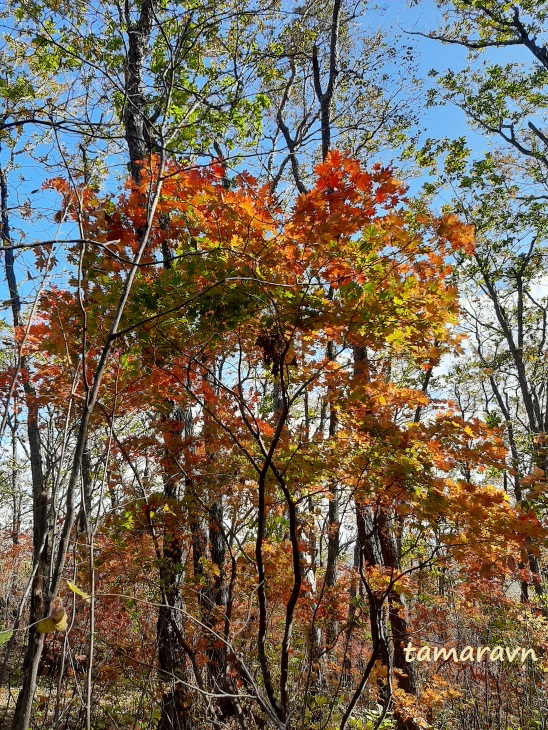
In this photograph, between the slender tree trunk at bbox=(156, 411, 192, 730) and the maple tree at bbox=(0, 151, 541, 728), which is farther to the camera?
the slender tree trunk at bbox=(156, 411, 192, 730)

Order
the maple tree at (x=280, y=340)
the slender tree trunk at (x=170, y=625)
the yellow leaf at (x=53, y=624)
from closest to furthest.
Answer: the yellow leaf at (x=53, y=624) < the maple tree at (x=280, y=340) < the slender tree trunk at (x=170, y=625)

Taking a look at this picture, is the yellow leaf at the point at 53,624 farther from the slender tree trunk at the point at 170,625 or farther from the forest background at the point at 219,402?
the slender tree trunk at the point at 170,625

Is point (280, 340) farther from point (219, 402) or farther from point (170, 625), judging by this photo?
point (170, 625)

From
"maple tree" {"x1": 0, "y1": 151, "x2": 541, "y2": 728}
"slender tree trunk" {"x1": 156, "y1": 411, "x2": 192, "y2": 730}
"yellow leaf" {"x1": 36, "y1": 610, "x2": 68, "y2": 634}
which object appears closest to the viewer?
"yellow leaf" {"x1": 36, "y1": 610, "x2": 68, "y2": 634}

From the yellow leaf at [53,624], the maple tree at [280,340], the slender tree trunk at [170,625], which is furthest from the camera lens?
the slender tree trunk at [170,625]

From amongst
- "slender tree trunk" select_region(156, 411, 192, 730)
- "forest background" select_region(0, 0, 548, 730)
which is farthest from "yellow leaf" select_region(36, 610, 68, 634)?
"slender tree trunk" select_region(156, 411, 192, 730)

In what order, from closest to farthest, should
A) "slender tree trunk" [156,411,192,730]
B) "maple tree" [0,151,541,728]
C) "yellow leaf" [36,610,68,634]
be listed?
"yellow leaf" [36,610,68,634] → "maple tree" [0,151,541,728] → "slender tree trunk" [156,411,192,730]

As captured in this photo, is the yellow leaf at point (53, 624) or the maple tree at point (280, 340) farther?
the maple tree at point (280, 340)

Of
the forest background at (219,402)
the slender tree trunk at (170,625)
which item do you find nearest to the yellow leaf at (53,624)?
the forest background at (219,402)

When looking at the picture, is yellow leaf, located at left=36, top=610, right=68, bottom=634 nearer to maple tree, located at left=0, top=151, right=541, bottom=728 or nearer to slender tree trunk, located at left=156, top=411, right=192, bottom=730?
maple tree, located at left=0, top=151, right=541, bottom=728

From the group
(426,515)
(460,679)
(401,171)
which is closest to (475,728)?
(460,679)

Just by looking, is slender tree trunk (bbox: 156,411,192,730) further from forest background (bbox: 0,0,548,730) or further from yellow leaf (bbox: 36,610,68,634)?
yellow leaf (bbox: 36,610,68,634)

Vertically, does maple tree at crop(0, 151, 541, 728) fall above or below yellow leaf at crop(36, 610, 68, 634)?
above

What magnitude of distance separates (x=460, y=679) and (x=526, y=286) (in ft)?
31.6
